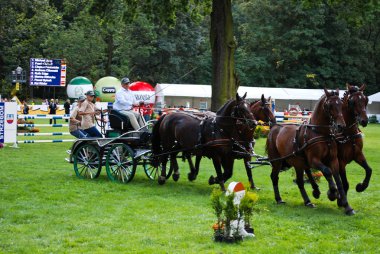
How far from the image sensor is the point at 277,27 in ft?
206

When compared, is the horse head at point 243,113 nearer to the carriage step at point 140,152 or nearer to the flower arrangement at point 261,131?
the carriage step at point 140,152

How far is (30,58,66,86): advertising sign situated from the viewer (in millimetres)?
36591

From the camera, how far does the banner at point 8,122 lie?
75.9 ft

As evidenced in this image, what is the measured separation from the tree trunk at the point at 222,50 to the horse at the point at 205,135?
8308 millimetres

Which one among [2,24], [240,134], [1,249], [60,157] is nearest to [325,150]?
[240,134]

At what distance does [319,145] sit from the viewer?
1069 centimetres

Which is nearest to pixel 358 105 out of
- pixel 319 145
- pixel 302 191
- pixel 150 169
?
pixel 319 145

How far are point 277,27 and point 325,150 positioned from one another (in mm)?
53458

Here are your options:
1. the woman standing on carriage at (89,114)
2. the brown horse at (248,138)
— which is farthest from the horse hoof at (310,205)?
the woman standing on carriage at (89,114)

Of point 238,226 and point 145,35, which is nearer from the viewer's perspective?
point 238,226

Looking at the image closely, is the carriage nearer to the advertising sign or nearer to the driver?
the driver

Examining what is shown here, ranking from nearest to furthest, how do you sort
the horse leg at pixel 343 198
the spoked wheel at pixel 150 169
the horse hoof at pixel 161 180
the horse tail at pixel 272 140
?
the horse leg at pixel 343 198
the horse tail at pixel 272 140
the horse hoof at pixel 161 180
the spoked wheel at pixel 150 169

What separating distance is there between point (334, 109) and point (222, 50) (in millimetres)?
12482

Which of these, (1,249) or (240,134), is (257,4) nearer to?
(240,134)
